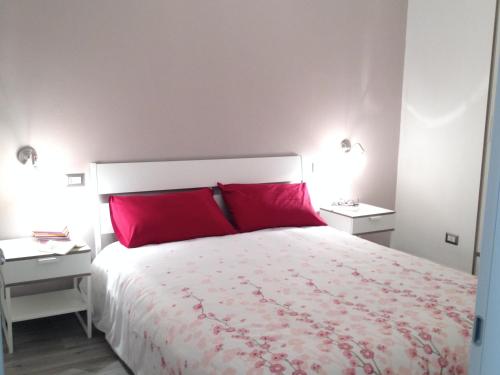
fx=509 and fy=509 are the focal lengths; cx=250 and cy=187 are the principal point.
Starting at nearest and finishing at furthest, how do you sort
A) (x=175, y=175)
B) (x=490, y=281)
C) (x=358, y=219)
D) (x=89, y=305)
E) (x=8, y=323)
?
(x=490, y=281) → (x=8, y=323) → (x=89, y=305) → (x=175, y=175) → (x=358, y=219)

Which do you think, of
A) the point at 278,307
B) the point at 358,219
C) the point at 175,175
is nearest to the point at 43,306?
the point at 175,175

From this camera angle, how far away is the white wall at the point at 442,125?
3781 millimetres

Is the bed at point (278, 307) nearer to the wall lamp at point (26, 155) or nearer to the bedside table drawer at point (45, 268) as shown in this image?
the bedside table drawer at point (45, 268)

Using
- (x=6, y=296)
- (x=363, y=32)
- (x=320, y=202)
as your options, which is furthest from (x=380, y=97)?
(x=6, y=296)

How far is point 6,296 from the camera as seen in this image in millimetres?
2713

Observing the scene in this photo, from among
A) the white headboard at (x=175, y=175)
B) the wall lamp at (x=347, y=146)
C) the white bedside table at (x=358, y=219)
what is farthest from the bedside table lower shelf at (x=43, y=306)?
the wall lamp at (x=347, y=146)

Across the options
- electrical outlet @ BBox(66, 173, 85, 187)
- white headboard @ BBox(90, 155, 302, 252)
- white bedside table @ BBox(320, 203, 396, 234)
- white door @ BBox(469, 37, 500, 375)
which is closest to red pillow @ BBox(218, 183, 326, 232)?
white headboard @ BBox(90, 155, 302, 252)

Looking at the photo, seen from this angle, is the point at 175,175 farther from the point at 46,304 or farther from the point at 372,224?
the point at 372,224

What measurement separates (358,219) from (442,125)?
1.07 meters

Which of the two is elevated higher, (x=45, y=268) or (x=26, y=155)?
(x=26, y=155)

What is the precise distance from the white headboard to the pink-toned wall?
0.26 feet

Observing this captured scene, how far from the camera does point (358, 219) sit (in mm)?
3814

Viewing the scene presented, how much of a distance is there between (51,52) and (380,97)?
2.62 metres

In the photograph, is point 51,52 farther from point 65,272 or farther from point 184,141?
point 65,272
